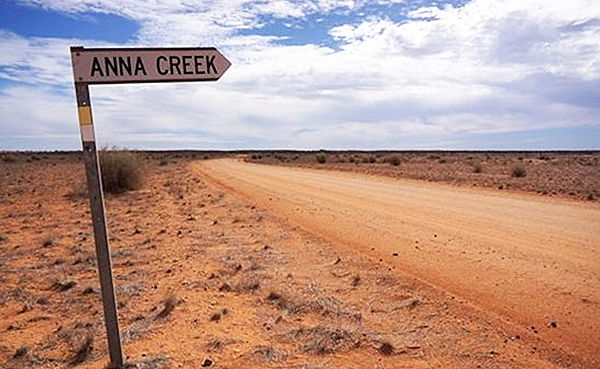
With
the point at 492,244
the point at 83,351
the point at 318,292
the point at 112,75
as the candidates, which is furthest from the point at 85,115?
the point at 492,244

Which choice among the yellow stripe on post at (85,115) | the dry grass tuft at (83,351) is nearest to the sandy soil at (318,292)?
the dry grass tuft at (83,351)

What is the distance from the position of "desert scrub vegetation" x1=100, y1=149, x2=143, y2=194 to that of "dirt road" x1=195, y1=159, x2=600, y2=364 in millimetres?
7786

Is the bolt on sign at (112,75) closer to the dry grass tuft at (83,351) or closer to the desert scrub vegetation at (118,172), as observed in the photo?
the dry grass tuft at (83,351)

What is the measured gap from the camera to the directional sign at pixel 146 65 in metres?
4.18

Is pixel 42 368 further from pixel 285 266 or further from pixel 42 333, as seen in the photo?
pixel 285 266

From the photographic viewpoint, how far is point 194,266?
849 cm

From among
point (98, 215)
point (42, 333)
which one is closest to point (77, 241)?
point (42, 333)

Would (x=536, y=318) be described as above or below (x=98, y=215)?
below

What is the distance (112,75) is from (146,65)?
29 cm

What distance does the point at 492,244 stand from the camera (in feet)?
29.4

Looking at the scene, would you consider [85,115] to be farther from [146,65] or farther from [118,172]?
[118,172]

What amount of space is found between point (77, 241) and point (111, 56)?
8.19 metres

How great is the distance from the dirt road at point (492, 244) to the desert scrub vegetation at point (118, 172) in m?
7.79

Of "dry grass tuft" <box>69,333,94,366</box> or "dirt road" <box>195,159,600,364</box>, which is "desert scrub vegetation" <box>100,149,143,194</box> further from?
"dry grass tuft" <box>69,333,94,366</box>
